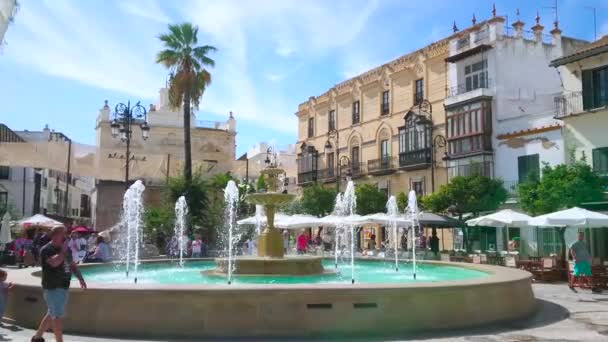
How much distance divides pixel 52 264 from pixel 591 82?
25178 mm

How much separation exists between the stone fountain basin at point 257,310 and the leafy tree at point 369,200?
2730cm

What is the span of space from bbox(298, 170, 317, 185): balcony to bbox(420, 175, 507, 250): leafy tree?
20663 mm

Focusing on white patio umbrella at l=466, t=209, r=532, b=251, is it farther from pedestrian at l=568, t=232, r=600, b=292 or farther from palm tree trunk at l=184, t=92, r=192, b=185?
palm tree trunk at l=184, t=92, r=192, b=185

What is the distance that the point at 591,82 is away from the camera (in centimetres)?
2612

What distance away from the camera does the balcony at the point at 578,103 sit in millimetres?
25969

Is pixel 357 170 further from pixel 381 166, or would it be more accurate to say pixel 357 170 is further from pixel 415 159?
pixel 415 159

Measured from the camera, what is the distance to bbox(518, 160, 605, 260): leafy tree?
71.8 ft

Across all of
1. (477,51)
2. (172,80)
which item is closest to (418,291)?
(172,80)

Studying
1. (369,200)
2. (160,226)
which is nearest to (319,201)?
(369,200)

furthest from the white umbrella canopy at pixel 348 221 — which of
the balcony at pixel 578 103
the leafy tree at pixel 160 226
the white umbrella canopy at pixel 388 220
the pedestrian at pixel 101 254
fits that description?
the pedestrian at pixel 101 254

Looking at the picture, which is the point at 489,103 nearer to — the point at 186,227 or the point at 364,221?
the point at 364,221

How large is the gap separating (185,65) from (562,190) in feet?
63.2

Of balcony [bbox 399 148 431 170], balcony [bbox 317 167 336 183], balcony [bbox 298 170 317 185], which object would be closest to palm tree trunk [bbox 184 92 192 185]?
balcony [bbox 399 148 431 170]

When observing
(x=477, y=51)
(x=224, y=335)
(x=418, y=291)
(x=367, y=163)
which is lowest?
(x=224, y=335)
